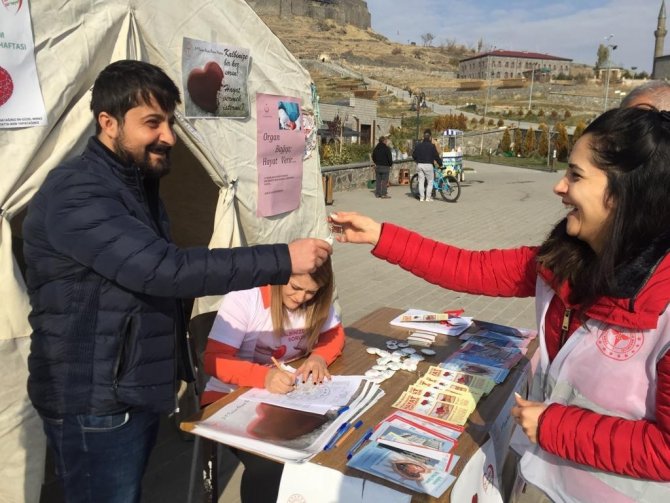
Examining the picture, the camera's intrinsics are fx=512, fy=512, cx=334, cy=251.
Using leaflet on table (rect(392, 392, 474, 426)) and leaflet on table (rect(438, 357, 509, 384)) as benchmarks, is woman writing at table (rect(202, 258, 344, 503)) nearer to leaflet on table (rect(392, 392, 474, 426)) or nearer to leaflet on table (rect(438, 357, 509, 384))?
leaflet on table (rect(392, 392, 474, 426))

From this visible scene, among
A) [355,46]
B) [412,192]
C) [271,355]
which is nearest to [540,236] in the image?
[412,192]

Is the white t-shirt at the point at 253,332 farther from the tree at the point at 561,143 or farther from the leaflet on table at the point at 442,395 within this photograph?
the tree at the point at 561,143

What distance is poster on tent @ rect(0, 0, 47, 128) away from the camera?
6.90ft

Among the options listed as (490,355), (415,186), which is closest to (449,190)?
(415,186)

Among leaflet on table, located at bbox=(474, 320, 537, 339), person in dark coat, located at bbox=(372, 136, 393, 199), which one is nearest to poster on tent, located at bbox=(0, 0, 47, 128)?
leaflet on table, located at bbox=(474, 320, 537, 339)

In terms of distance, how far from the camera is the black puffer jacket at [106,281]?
1511 mm

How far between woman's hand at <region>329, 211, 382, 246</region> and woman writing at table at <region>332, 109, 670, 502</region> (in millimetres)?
856

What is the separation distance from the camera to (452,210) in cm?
1262

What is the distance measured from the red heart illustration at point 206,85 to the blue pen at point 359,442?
2.21 metres

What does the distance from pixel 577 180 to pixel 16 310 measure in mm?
2219

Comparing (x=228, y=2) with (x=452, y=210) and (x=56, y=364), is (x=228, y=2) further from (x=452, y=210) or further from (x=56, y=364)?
(x=452, y=210)

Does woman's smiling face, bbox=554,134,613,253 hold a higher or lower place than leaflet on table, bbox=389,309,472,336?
higher

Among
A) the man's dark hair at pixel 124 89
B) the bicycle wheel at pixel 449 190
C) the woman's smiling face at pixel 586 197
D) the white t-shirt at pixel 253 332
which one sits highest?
the man's dark hair at pixel 124 89

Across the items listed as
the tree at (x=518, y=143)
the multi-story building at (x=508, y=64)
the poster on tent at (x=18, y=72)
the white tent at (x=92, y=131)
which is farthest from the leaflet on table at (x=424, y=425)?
the multi-story building at (x=508, y=64)
